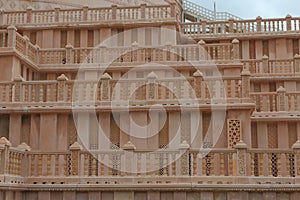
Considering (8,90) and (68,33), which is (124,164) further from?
(68,33)

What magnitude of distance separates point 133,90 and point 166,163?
11.1 feet

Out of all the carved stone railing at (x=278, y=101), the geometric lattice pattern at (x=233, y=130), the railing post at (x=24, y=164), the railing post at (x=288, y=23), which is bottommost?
the railing post at (x=24, y=164)

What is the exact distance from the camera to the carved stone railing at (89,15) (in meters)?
25.6

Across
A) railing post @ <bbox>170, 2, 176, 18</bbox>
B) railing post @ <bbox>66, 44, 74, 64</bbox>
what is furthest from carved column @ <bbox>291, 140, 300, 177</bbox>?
railing post @ <bbox>170, 2, 176, 18</bbox>

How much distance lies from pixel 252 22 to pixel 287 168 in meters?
12.5

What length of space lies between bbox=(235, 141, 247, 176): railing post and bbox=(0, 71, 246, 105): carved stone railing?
2507mm

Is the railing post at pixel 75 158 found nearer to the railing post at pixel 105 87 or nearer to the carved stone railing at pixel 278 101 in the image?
the railing post at pixel 105 87

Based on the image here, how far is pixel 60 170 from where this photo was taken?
16484 millimetres

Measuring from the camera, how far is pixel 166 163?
16.1 meters

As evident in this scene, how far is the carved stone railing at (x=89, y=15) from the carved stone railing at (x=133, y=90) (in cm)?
722

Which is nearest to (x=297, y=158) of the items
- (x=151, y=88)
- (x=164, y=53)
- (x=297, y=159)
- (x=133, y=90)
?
(x=297, y=159)

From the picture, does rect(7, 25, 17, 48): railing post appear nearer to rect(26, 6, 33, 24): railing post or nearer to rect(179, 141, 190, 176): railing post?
rect(26, 6, 33, 24): railing post

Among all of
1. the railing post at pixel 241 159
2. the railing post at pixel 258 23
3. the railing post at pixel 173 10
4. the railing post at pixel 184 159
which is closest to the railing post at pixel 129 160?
the railing post at pixel 184 159

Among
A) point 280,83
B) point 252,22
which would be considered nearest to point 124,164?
point 280,83
